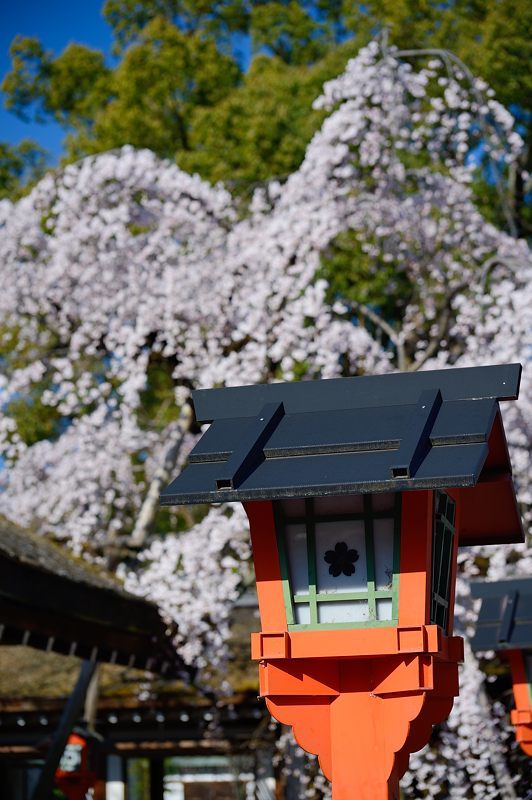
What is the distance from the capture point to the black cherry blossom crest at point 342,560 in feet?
10.0

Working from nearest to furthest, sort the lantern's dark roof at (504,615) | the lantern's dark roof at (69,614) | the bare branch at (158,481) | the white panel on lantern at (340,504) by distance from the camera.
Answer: the white panel on lantern at (340,504), the lantern's dark roof at (504,615), the lantern's dark roof at (69,614), the bare branch at (158,481)

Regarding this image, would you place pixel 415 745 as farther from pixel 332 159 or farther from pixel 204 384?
pixel 332 159

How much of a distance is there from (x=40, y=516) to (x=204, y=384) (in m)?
3.68

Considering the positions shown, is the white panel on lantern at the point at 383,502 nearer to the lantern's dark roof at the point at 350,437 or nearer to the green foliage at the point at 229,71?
the lantern's dark roof at the point at 350,437

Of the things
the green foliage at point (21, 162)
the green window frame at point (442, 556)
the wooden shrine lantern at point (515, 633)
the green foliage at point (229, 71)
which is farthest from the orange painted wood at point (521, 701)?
the green foliage at point (21, 162)

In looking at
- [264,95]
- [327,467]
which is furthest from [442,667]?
[264,95]

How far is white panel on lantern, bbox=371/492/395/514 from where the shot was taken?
10.00ft

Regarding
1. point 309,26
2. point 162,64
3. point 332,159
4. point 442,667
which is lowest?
point 442,667

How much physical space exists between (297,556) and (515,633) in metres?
2.13

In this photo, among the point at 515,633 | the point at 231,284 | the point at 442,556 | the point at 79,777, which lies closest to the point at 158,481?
the point at 231,284

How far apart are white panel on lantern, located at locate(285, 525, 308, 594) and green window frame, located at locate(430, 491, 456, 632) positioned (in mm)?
366

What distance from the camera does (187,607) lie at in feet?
26.3

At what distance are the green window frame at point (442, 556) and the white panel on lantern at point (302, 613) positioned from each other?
35cm

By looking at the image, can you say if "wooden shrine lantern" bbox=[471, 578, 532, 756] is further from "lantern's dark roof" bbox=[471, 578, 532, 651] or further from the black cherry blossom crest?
the black cherry blossom crest
